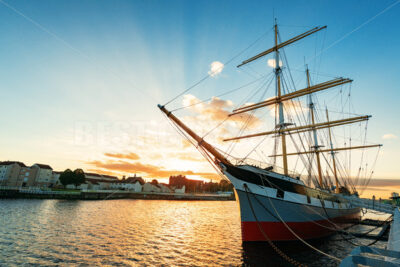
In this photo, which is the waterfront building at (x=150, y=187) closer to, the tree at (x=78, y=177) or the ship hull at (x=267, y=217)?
the tree at (x=78, y=177)

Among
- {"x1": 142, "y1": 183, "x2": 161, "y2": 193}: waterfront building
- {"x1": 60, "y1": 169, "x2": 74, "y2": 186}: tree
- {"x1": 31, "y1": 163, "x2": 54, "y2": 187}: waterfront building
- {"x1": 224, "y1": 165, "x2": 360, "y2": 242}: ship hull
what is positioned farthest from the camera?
{"x1": 142, "y1": 183, "x2": 161, "y2": 193}: waterfront building

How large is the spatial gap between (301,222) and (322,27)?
63.8 feet

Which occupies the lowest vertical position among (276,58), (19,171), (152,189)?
(152,189)

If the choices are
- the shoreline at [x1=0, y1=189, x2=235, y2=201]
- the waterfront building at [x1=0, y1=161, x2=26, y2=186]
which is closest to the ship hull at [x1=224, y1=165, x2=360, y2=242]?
the shoreline at [x1=0, y1=189, x2=235, y2=201]

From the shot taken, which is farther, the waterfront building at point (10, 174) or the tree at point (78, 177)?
the waterfront building at point (10, 174)

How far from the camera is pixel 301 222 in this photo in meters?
14.1

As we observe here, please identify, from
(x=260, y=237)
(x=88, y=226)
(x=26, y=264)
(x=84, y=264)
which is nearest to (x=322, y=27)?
(x=260, y=237)

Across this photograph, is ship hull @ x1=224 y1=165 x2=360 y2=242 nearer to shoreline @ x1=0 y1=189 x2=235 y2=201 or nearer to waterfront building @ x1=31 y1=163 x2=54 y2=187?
shoreline @ x1=0 y1=189 x2=235 y2=201

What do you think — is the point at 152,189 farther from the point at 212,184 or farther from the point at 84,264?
the point at 84,264

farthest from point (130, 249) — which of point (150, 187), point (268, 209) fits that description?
point (150, 187)

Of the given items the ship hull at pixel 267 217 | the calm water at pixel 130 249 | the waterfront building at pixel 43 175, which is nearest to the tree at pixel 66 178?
the waterfront building at pixel 43 175

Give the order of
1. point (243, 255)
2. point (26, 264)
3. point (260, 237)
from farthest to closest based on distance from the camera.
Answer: point (260, 237) < point (243, 255) < point (26, 264)

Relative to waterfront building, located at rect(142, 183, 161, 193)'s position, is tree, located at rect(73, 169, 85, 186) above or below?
above

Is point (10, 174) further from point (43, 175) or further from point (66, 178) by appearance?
point (66, 178)
